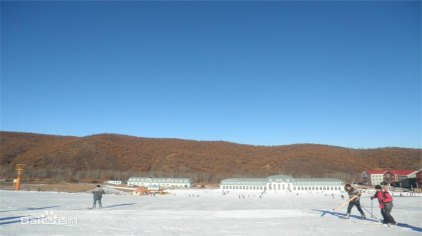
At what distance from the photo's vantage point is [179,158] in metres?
166

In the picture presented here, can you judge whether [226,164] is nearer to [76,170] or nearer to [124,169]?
[124,169]

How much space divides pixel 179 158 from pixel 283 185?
80289 mm

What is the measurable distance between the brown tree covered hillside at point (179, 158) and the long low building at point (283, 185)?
1236 inches

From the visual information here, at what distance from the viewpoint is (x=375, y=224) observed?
1244 centimetres

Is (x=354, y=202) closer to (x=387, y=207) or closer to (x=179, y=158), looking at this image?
(x=387, y=207)

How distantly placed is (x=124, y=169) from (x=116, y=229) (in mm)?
146016

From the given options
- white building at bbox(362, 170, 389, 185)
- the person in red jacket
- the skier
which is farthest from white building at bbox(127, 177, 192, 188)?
the person in red jacket

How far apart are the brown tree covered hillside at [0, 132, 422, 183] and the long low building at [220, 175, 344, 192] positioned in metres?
31.4

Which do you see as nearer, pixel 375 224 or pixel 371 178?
pixel 375 224

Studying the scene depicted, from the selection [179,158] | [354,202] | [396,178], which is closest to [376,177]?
[396,178]

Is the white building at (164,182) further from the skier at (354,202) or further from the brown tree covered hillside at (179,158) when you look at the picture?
the skier at (354,202)

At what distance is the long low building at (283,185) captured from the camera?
303 ft

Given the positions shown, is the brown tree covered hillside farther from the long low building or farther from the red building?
the long low building

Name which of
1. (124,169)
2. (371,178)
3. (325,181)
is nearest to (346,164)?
(371,178)
